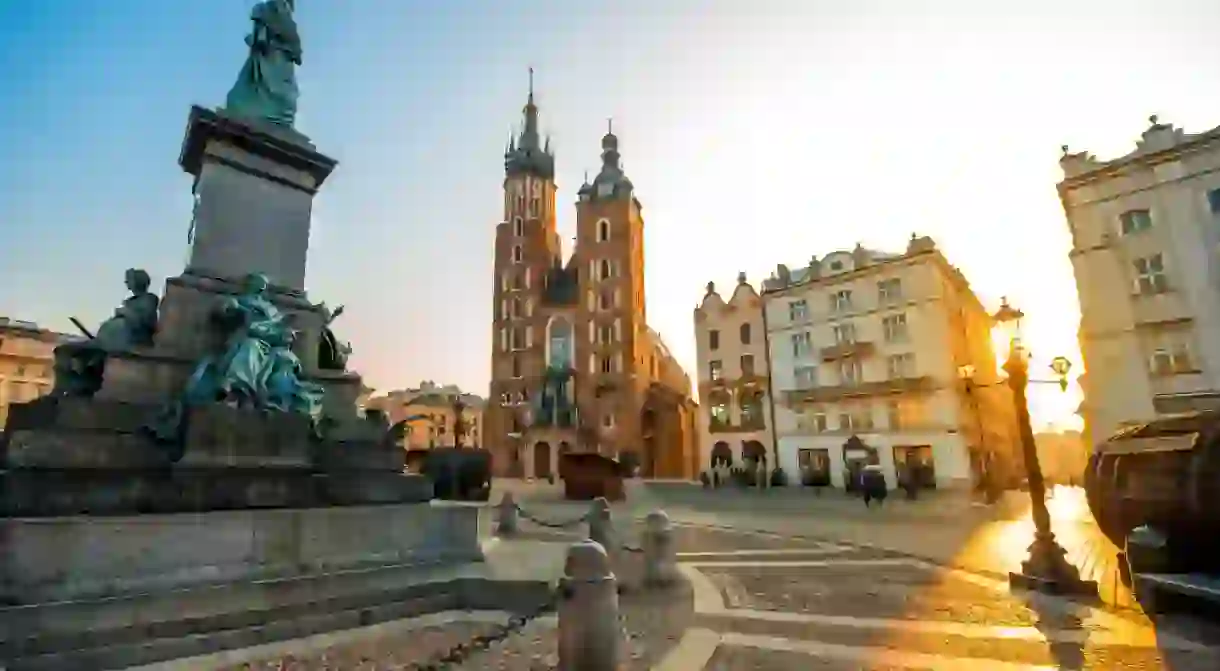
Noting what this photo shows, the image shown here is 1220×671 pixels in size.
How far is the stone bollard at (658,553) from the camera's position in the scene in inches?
286

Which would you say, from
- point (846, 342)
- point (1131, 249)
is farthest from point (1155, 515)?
point (846, 342)

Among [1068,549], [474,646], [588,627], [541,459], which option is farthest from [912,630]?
[541,459]

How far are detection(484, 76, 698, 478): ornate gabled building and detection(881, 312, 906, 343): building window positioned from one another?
22837mm

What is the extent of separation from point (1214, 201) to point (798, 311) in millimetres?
20918

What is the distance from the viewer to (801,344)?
39.6m

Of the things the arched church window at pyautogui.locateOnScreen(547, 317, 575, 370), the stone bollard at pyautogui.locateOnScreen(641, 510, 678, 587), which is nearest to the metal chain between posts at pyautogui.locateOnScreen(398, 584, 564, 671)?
the stone bollard at pyautogui.locateOnScreen(641, 510, 678, 587)

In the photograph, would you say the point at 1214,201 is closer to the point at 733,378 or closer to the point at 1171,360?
the point at 1171,360

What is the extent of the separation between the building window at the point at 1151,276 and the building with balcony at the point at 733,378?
20801 mm

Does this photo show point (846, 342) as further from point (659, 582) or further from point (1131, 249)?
point (659, 582)

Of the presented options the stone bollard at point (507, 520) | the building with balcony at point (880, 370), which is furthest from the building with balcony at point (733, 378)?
the stone bollard at point (507, 520)

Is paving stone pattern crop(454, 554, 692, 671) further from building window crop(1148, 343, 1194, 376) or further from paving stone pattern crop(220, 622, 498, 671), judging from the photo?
building window crop(1148, 343, 1194, 376)

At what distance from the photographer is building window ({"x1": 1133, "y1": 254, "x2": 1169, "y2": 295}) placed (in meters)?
23.9

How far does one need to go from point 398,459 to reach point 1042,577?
8473 mm

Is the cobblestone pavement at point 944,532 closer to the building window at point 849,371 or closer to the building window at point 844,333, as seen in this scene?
the building window at point 849,371
